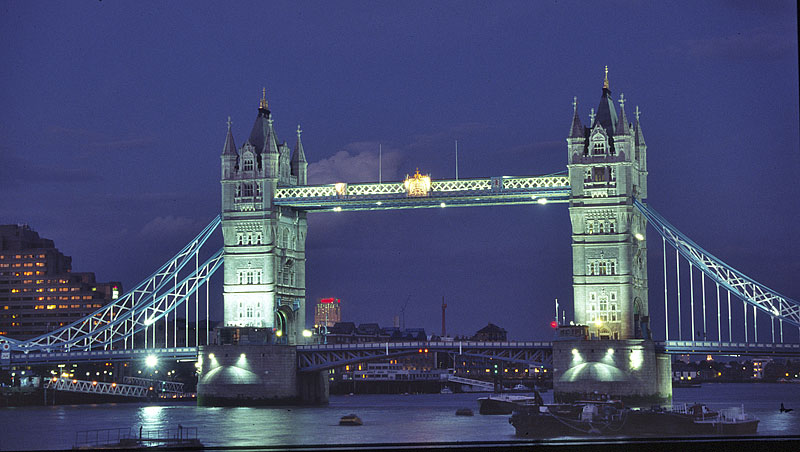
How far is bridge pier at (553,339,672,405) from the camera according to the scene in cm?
7644

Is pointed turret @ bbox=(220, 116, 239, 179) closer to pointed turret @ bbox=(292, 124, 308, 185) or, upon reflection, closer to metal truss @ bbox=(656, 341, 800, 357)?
pointed turret @ bbox=(292, 124, 308, 185)

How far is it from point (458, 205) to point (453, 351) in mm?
10638

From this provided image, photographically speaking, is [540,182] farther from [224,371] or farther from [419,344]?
[224,371]

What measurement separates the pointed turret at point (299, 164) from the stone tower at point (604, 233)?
23.2 meters

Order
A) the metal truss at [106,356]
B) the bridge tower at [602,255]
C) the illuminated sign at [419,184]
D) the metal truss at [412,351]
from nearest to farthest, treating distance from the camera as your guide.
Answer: the bridge tower at [602,255]
the metal truss at [412,351]
the illuminated sign at [419,184]
the metal truss at [106,356]

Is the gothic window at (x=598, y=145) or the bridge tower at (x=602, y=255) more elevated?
the gothic window at (x=598, y=145)

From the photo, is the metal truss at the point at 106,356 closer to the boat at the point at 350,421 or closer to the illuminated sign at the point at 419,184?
the illuminated sign at the point at 419,184

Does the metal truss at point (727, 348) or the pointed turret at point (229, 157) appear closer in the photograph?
the metal truss at point (727, 348)

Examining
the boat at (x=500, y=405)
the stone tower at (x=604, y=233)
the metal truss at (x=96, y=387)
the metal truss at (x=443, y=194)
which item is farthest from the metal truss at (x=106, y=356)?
the stone tower at (x=604, y=233)

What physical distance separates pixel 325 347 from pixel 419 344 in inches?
283

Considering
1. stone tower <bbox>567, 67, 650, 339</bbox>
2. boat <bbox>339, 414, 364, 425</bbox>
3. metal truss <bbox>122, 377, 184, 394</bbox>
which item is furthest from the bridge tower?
metal truss <bbox>122, 377, 184, 394</bbox>

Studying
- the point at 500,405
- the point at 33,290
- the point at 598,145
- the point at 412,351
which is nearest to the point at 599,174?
the point at 598,145

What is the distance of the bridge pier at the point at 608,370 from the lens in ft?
251

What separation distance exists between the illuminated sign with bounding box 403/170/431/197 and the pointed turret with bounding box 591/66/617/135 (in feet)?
41.1
